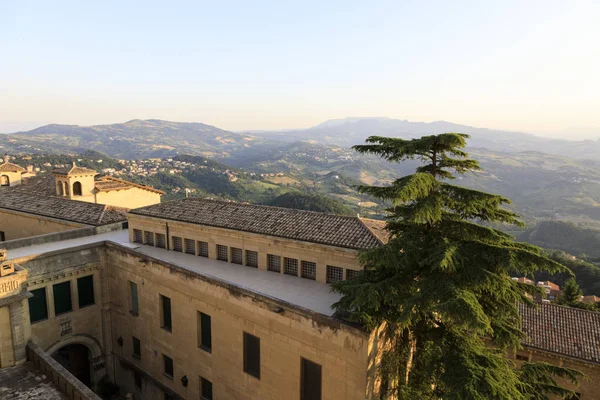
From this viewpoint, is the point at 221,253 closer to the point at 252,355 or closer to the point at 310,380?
the point at 252,355

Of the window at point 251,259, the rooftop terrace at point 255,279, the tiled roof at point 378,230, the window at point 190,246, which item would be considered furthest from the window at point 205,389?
the tiled roof at point 378,230

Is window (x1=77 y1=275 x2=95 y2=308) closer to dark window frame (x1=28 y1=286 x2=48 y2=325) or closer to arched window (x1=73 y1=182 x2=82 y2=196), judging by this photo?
dark window frame (x1=28 y1=286 x2=48 y2=325)

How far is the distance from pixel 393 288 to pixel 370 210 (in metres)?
135

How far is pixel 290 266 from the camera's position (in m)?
22.0

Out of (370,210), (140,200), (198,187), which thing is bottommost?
(370,210)

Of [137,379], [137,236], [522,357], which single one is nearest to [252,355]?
[137,379]

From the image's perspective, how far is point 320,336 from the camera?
1599cm

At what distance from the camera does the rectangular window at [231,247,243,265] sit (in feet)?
78.6

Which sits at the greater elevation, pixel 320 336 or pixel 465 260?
pixel 465 260

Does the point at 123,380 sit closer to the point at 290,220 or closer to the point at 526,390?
the point at 290,220

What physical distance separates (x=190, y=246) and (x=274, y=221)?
6990mm

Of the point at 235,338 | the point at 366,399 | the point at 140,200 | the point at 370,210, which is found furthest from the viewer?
the point at 370,210

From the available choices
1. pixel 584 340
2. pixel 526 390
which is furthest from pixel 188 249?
pixel 584 340

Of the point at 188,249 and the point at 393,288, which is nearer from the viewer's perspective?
the point at 393,288
